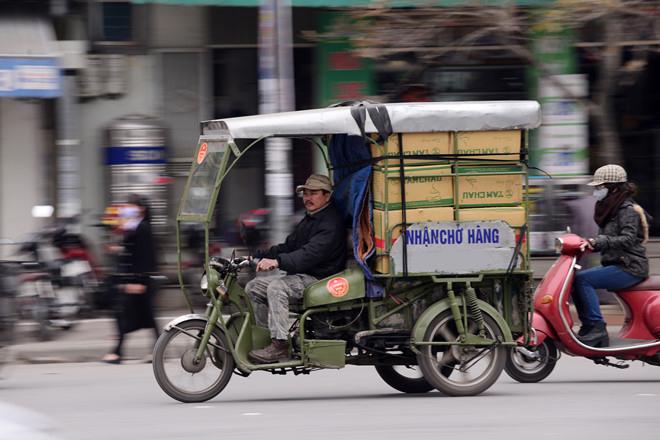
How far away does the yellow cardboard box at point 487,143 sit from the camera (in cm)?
820

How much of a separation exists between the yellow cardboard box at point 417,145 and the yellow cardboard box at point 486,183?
20 cm

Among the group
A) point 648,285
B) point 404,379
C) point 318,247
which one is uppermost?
point 318,247

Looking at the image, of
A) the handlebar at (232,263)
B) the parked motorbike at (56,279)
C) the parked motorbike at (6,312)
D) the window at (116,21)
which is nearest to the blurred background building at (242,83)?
the window at (116,21)

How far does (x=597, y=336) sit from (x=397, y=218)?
2.01 m

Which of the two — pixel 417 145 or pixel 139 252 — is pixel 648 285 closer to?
pixel 417 145

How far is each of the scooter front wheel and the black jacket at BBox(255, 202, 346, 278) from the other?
169 centimetres

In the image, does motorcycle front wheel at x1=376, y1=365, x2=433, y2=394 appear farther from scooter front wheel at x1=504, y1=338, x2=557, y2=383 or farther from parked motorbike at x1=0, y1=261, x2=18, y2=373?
parked motorbike at x1=0, y1=261, x2=18, y2=373

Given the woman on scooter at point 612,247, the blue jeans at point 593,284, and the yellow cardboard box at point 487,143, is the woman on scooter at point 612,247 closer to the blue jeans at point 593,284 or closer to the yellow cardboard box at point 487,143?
the blue jeans at point 593,284

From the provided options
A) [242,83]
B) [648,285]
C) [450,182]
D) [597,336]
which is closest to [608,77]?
[242,83]

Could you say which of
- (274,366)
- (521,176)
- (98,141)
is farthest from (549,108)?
(274,366)

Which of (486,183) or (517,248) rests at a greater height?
(486,183)

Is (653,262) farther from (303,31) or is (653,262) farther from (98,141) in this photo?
(98,141)

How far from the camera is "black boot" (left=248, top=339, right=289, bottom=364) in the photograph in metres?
8.20

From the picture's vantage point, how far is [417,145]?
8164 mm
